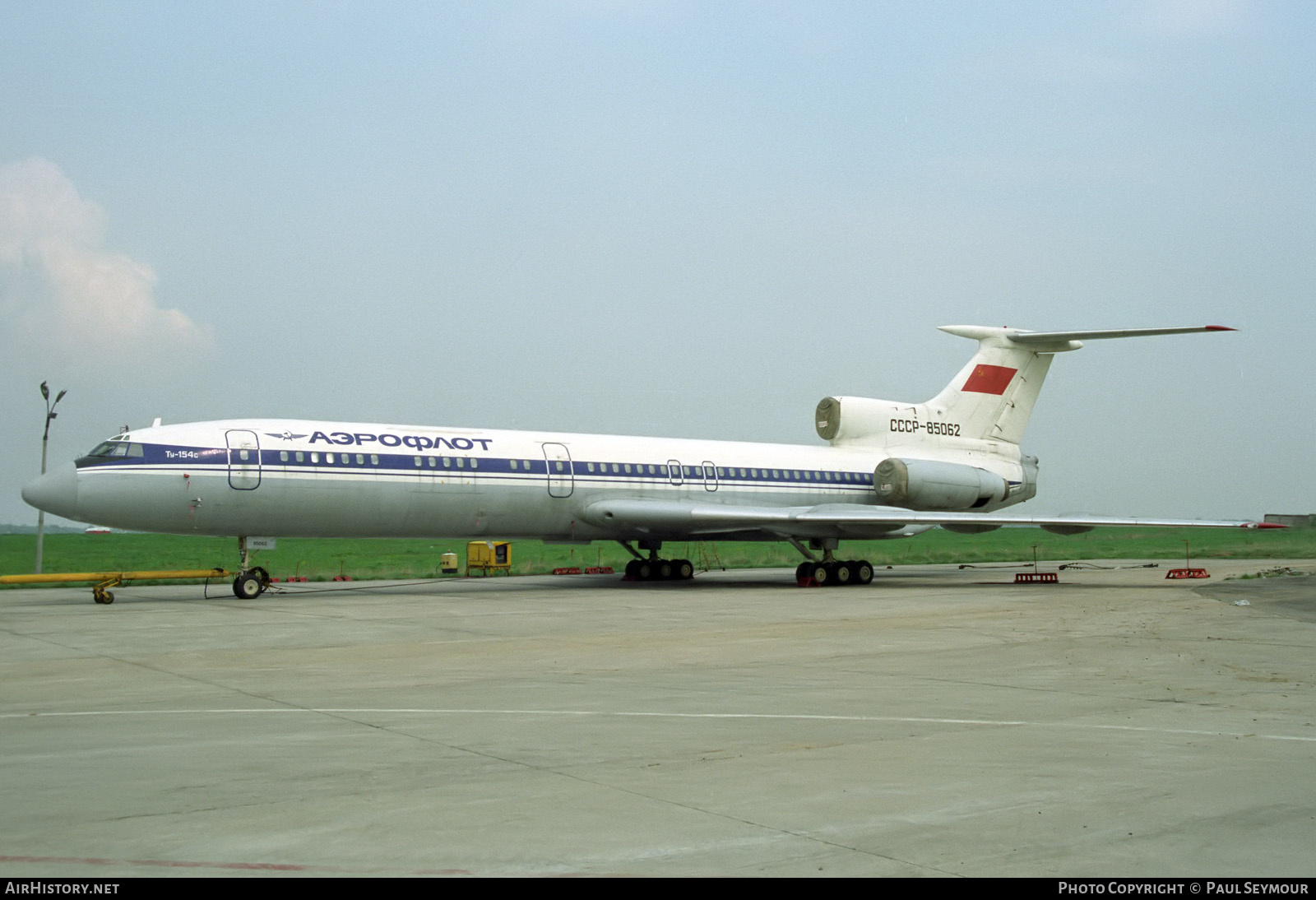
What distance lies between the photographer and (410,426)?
26766 mm

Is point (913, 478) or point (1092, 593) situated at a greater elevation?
point (913, 478)

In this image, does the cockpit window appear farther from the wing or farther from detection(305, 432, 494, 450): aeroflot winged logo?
the wing

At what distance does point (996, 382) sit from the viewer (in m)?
36.3

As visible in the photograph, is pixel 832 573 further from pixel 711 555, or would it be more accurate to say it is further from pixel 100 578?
pixel 711 555

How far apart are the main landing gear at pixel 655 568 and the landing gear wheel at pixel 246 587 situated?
37.1ft

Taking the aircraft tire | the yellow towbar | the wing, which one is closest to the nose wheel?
the yellow towbar

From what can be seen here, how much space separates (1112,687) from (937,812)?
18.1 ft

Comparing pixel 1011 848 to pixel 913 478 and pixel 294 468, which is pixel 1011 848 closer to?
pixel 294 468

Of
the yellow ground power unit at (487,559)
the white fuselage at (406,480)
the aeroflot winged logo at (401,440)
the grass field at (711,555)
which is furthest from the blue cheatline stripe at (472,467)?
the grass field at (711,555)

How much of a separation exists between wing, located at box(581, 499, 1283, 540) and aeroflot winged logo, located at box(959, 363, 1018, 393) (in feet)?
23.7

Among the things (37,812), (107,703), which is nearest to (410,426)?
(107,703)

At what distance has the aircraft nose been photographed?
22.7m

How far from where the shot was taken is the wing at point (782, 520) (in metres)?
28.5

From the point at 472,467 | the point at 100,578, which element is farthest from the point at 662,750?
the point at 472,467
